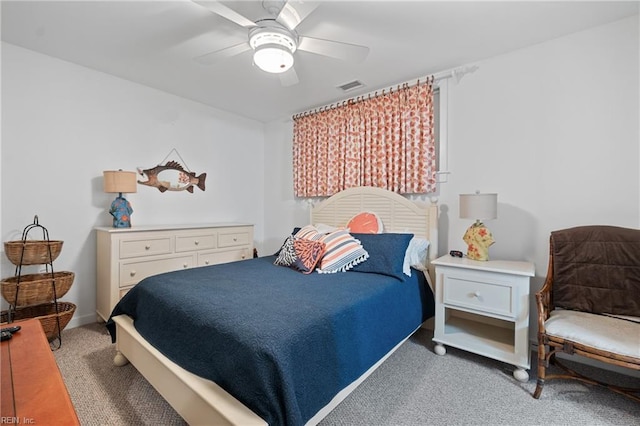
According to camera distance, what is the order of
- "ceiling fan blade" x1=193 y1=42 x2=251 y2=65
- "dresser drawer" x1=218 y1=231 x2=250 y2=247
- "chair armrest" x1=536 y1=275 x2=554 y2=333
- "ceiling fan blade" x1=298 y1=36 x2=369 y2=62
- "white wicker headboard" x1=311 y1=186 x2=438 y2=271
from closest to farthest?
1. "chair armrest" x1=536 y1=275 x2=554 y2=333
2. "ceiling fan blade" x1=298 y1=36 x2=369 y2=62
3. "ceiling fan blade" x1=193 y1=42 x2=251 y2=65
4. "white wicker headboard" x1=311 y1=186 x2=438 y2=271
5. "dresser drawer" x1=218 y1=231 x2=250 y2=247

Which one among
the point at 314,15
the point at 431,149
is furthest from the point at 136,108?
the point at 431,149

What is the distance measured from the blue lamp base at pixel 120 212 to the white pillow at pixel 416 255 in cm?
274

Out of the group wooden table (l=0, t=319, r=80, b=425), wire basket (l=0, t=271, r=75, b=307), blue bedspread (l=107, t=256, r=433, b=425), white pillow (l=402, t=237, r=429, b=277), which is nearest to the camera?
wooden table (l=0, t=319, r=80, b=425)

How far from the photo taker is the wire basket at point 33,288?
224 centimetres

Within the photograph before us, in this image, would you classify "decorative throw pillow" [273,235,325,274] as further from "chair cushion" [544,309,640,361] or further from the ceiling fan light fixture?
"chair cushion" [544,309,640,361]

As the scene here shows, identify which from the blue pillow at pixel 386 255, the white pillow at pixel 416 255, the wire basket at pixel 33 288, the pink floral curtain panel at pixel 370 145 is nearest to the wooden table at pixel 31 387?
the wire basket at pixel 33 288

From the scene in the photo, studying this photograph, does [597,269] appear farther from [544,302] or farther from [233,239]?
[233,239]

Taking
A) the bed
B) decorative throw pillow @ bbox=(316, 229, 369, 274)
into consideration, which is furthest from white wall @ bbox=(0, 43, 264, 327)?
decorative throw pillow @ bbox=(316, 229, 369, 274)

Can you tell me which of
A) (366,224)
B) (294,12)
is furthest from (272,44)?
(366,224)

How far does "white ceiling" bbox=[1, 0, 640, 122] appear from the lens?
1.98m

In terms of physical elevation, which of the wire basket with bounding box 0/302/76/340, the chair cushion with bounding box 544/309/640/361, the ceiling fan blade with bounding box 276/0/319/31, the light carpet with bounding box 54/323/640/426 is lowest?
the light carpet with bounding box 54/323/640/426

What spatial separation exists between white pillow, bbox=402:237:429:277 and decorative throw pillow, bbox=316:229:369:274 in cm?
34

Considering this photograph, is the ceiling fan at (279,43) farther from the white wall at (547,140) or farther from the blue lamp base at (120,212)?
the blue lamp base at (120,212)

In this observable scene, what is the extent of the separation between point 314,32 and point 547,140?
6.80 ft
